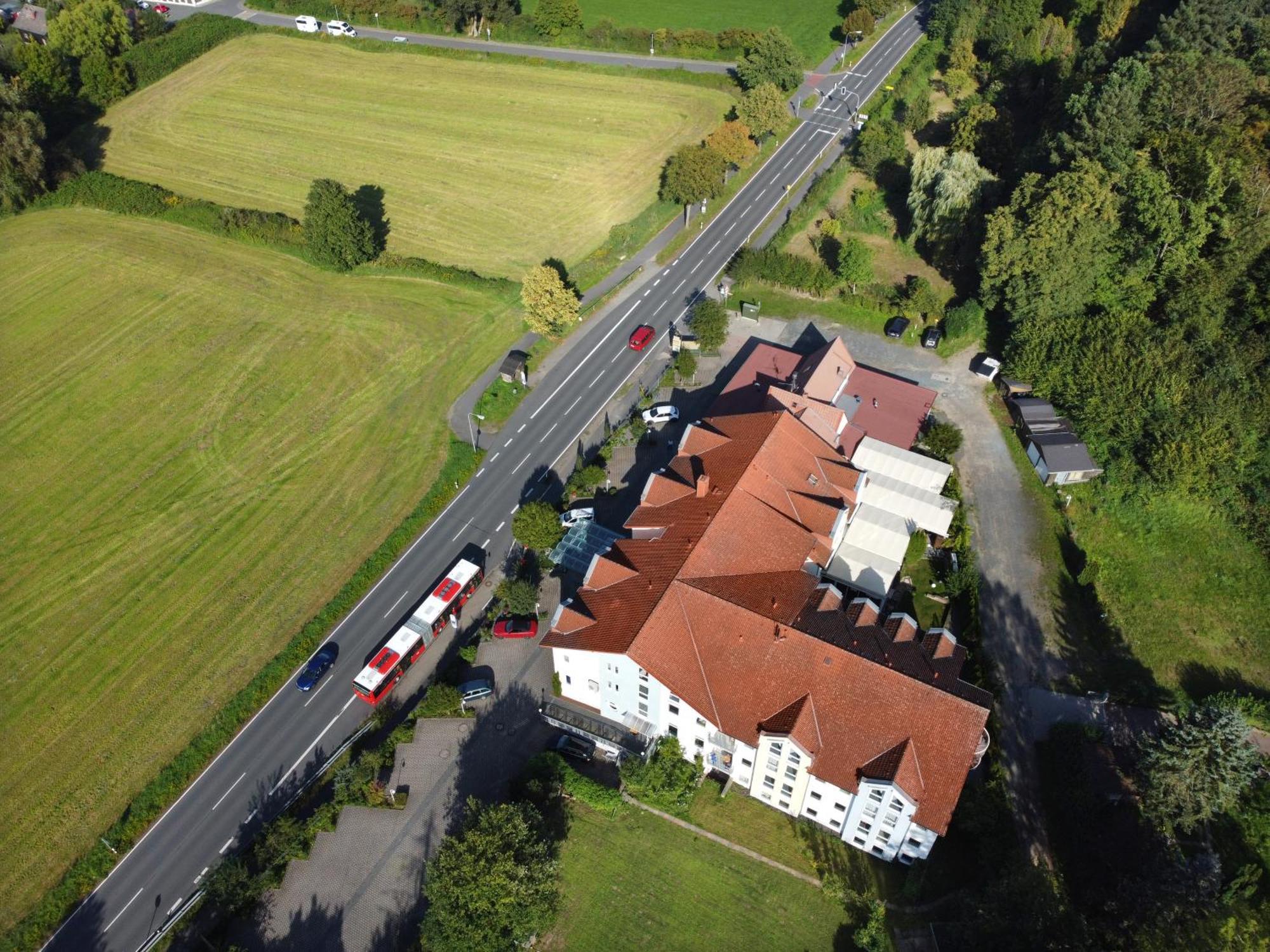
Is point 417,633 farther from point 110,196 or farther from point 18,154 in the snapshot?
point 18,154

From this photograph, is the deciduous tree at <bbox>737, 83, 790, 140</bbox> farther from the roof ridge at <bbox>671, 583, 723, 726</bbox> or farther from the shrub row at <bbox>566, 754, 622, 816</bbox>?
the shrub row at <bbox>566, 754, 622, 816</bbox>

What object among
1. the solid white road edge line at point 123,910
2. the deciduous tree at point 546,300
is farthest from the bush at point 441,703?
the deciduous tree at point 546,300

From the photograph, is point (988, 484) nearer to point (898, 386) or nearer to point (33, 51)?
point (898, 386)

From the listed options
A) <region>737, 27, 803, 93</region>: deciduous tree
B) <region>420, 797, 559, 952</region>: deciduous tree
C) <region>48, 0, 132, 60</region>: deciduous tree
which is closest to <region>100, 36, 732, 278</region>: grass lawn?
<region>737, 27, 803, 93</region>: deciduous tree

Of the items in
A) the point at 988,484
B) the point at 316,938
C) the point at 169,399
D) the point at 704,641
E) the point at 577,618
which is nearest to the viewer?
the point at 316,938

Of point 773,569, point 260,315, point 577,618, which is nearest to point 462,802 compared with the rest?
point 577,618

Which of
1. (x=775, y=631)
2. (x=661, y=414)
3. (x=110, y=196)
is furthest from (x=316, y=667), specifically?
(x=110, y=196)
